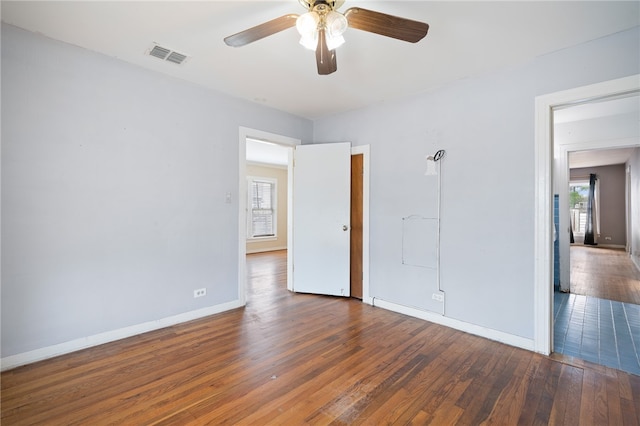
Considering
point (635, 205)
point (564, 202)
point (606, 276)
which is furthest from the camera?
point (635, 205)

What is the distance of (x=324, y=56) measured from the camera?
6.28ft

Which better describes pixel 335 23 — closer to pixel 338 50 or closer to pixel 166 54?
pixel 338 50

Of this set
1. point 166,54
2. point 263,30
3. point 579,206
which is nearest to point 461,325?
point 263,30

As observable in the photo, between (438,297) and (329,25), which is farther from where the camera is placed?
(438,297)

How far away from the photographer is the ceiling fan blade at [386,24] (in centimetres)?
164

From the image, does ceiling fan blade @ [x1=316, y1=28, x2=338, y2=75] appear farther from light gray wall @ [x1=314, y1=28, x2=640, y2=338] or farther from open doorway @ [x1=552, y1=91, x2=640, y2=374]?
open doorway @ [x1=552, y1=91, x2=640, y2=374]

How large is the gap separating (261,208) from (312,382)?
6.78 meters

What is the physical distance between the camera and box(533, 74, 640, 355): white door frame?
248 cm

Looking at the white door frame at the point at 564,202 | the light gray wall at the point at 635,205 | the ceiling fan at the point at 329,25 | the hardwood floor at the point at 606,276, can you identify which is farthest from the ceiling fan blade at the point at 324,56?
the light gray wall at the point at 635,205

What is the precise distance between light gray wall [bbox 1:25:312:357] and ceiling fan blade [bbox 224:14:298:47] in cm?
152

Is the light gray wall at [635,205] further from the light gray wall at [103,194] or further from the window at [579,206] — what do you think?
the light gray wall at [103,194]

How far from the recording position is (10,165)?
2.19 metres

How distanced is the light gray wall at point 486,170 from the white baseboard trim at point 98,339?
2202 mm

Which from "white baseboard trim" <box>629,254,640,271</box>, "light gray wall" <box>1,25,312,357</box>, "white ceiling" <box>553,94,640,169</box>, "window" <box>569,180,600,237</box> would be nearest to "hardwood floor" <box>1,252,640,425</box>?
"light gray wall" <box>1,25,312,357</box>
